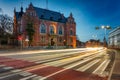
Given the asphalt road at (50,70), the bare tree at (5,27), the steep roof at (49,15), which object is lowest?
the asphalt road at (50,70)

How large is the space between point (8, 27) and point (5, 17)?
346cm

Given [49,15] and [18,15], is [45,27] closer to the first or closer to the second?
[49,15]

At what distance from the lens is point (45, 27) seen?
6344 cm

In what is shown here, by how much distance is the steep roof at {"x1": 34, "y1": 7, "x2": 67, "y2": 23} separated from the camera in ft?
207

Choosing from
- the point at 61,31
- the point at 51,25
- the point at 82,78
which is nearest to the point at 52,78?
the point at 82,78

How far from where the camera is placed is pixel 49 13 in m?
68.5

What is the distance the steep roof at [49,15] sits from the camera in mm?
63006

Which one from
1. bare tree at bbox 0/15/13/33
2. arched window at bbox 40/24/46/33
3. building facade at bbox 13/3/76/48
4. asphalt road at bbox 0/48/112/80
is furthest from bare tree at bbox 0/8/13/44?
asphalt road at bbox 0/48/112/80

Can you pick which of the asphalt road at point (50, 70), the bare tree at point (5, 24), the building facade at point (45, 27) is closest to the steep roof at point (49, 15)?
the building facade at point (45, 27)

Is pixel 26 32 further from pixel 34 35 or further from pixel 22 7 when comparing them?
pixel 22 7

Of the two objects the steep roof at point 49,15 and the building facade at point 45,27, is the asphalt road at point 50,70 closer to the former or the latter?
the building facade at point 45,27

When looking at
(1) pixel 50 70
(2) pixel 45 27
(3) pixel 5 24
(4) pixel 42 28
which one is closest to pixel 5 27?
(3) pixel 5 24

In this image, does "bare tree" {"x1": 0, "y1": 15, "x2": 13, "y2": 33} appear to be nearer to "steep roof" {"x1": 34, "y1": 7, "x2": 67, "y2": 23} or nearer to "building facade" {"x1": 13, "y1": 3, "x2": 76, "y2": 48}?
"building facade" {"x1": 13, "y1": 3, "x2": 76, "y2": 48}

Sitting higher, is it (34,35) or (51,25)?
(51,25)
